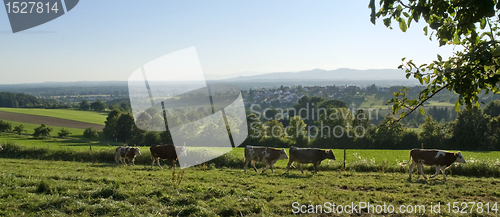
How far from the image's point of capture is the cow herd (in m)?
15.6

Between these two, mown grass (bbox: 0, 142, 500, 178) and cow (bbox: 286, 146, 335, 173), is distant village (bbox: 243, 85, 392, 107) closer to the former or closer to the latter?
mown grass (bbox: 0, 142, 500, 178)

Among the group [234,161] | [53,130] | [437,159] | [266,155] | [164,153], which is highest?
[437,159]

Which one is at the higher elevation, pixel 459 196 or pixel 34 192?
pixel 34 192

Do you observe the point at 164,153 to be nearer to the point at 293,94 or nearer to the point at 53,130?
the point at 53,130

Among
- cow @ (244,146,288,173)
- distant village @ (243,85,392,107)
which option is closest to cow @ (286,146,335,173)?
cow @ (244,146,288,173)

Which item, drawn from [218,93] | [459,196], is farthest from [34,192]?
[218,93]

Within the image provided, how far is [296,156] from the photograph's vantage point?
719 inches

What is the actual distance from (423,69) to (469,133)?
50.4 meters

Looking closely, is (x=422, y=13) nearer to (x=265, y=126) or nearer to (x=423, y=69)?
(x=423, y=69)

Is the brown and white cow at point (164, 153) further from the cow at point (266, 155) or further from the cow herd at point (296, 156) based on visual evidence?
the cow at point (266, 155)

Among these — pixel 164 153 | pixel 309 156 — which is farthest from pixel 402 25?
pixel 164 153

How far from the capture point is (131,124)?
55.3 m

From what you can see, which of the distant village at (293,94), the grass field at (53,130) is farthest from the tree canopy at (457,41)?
the distant village at (293,94)

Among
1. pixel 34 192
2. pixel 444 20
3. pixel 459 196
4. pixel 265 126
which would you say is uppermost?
pixel 444 20
